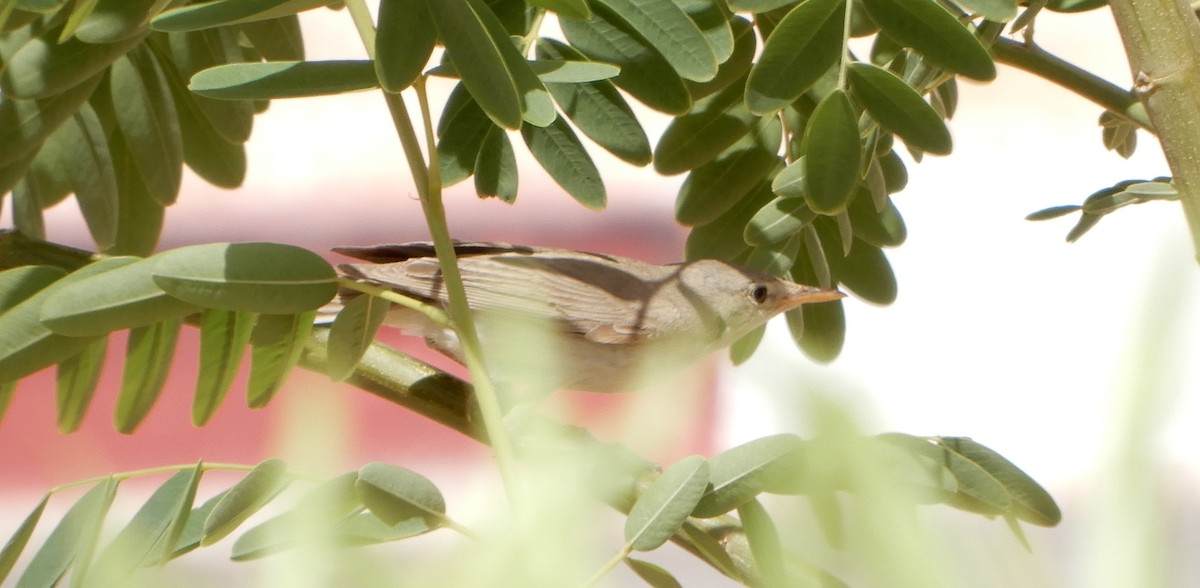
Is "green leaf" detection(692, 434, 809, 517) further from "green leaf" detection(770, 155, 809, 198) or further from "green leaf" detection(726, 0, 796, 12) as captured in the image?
"green leaf" detection(726, 0, 796, 12)

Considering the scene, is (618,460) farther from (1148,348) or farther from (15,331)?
(15,331)

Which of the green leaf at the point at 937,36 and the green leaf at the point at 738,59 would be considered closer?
the green leaf at the point at 937,36

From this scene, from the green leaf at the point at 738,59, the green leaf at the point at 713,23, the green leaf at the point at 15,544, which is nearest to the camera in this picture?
the green leaf at the point at 15,544

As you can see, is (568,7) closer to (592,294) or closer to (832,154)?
(832,154)

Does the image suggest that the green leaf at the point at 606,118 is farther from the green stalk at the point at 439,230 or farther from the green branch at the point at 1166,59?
the green branch at the point at 1166,59

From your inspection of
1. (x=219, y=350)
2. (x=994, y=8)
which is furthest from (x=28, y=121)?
(x=994, y=8)

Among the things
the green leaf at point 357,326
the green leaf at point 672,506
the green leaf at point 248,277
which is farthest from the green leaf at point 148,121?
the green leaf at point 672,506

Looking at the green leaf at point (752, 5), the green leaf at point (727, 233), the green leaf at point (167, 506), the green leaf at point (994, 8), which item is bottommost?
the green leaf at point (167, 506)

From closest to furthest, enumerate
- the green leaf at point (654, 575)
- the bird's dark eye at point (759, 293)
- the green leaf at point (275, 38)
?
1. the green leaf at point (654, 575)
2. the green leaf at point (275, 38)
3. the bird's dark eye at point (759, 293)
